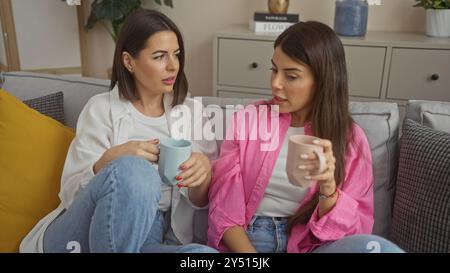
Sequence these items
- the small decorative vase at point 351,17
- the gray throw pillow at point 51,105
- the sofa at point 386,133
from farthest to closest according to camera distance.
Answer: the small decorative vase at point 351,17 → the gray throw pillow at point 51,105 → the sofa at point 386,133

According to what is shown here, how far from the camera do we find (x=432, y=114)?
1297mm

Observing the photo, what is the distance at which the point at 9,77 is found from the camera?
5.42ft

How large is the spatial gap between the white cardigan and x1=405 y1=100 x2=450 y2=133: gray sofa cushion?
64cm

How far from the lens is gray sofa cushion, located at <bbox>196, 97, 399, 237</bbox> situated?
4.21 ft

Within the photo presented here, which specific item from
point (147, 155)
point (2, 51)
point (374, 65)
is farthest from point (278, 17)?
point (2, 51)

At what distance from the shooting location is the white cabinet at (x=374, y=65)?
2.16 m

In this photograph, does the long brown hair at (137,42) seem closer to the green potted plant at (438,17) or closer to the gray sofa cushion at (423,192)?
the gray sofa cushion at (423,192)

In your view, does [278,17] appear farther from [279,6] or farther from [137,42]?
[137,42]

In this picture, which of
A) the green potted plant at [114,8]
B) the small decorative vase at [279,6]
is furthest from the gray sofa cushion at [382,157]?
the green potted plant at [114,8]

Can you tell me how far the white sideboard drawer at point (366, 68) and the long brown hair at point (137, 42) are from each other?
1.22 metres

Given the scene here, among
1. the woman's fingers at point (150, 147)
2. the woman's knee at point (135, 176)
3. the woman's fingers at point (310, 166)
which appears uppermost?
the woman's fingers at point (310, 166)
